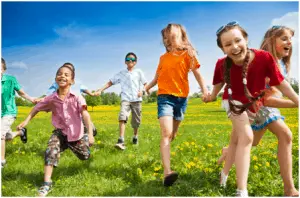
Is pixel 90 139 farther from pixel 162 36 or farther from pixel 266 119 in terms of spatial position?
pixel 266 119

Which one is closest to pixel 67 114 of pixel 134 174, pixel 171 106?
pixel 134 174

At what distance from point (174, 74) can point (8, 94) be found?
3.30 m

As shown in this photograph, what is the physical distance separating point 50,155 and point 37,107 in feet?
2.83

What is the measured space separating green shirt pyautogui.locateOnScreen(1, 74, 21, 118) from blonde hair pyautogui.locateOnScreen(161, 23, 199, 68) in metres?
3.11

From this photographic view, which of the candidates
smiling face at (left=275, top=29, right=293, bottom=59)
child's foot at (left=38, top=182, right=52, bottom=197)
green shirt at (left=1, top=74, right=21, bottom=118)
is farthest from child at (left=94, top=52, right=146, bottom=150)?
smiling face at (left=275, top=29, right=293, bottom=59)

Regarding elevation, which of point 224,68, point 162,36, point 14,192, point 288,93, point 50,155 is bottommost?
point 14,192

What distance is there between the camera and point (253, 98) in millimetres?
3664

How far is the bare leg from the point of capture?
3.79 metres

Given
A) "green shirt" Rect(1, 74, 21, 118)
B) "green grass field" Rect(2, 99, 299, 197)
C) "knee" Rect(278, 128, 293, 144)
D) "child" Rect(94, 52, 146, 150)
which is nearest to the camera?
"knee" Rect(278, 128, 293, 144)

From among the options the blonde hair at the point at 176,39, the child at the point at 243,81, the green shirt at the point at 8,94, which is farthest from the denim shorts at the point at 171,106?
the green shirt at the point at 8,94

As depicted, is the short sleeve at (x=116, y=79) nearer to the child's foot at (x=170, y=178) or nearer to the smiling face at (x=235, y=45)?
the child's foot at (x=170, y=178)

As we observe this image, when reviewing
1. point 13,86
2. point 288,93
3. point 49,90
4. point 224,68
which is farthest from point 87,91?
point 288,93

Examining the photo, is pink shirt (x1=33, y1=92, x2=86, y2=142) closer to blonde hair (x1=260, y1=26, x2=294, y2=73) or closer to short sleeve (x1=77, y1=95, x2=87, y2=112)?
short sleeve (x1=77, y1=95, x2=87, y2=112)

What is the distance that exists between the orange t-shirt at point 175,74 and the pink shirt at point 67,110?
4.03ft
